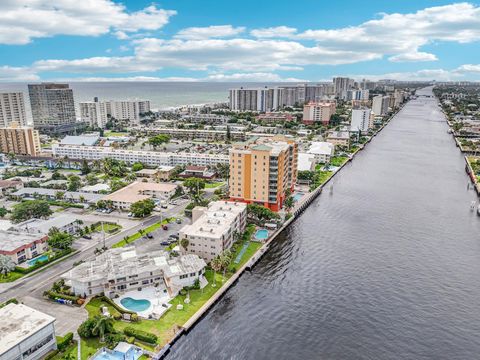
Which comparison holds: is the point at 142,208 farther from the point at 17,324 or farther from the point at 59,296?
the point at 17,324

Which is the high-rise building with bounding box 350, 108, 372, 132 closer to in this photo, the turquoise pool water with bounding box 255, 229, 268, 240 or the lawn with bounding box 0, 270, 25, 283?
the turquoise pool water with bounding box 255, 229, 268, 240

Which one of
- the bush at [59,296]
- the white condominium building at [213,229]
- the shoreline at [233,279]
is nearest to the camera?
the shoreline at [233,279]

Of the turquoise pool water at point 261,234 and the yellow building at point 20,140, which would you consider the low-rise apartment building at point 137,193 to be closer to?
the turquoise pool water at point 261,234

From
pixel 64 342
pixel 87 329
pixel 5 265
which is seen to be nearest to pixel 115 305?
pixel 87 329

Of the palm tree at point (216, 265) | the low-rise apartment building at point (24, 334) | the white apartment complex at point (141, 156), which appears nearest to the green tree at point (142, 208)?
the palm tree at point (216, 265)

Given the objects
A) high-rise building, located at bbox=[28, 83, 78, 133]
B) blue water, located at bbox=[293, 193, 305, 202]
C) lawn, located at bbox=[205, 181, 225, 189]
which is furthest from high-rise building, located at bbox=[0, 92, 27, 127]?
blue water, located at bbox=[293, 193, 305, 202]

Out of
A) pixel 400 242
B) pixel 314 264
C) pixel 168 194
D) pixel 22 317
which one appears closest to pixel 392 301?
pixel 314 264

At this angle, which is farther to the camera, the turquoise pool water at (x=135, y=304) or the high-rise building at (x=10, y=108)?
the high-rise building at (x=10, y=108)
